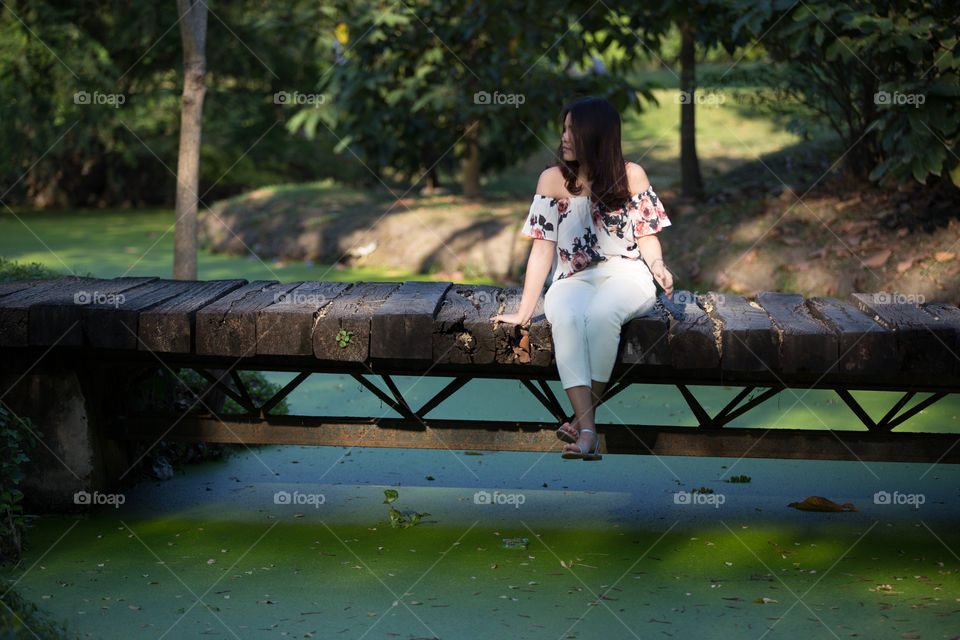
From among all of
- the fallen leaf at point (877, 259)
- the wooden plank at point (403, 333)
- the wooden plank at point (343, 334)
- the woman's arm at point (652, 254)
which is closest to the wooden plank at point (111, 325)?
the wooden plank at point (343, 334)

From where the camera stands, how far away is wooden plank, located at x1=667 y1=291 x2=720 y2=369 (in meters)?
3.28

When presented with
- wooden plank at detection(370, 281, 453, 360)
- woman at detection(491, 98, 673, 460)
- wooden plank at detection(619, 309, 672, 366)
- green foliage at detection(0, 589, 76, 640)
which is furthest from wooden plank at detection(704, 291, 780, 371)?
green foliage at detection(0, 589, 76, 640)

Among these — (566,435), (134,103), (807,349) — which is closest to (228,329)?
(566,435)

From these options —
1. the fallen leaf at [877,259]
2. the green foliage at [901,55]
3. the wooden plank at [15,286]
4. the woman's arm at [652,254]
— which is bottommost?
the fallen leaf at [877,259]

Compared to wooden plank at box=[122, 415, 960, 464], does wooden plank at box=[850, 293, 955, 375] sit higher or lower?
higher

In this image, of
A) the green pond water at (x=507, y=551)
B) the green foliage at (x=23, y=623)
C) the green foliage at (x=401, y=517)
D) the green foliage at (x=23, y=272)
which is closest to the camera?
the green foliage at (x=23, y=623)

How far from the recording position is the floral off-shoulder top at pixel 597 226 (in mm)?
3666

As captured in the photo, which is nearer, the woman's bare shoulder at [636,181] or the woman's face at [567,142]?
the woman's face at [567,142]

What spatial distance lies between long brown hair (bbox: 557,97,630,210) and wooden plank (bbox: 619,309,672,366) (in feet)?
1.76

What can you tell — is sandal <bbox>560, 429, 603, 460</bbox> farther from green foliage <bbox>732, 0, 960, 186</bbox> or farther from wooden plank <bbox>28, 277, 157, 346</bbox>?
green foliage <bbox>732, 0, 960, 186</bbox>

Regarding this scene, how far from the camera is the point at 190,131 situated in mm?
6293

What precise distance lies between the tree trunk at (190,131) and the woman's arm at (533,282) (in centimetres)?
325

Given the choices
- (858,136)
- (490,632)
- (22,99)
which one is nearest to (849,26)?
(858,136)

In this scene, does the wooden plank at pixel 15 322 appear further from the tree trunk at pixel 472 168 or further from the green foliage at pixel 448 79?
the tree trunk at pixel 472 168
